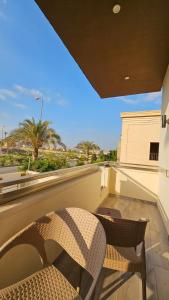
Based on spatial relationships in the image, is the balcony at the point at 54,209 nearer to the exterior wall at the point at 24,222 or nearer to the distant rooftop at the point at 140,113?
the exterior wall at the point at 24,222

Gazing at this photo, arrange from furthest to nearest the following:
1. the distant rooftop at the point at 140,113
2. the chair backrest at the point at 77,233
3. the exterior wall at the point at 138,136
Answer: the exterior wall at the point at 138,136, the distant rooftop at the point at 140,113, the chair backrest at the point at 77,233

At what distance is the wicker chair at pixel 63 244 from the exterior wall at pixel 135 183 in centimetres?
345

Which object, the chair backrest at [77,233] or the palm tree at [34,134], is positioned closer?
the chair backrest at [77,233]

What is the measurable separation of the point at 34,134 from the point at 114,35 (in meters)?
6.81

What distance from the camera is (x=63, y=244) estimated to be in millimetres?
1117

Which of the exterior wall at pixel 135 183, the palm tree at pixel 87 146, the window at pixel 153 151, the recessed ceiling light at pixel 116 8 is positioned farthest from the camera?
the palm tree at pixel 87 146

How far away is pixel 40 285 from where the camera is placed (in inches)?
36.4

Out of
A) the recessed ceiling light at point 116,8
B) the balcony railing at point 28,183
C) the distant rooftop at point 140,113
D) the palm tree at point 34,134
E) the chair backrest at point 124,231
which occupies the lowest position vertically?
the chair backrest at point 124,231

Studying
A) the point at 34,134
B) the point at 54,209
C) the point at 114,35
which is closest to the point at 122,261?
the point at 54,209

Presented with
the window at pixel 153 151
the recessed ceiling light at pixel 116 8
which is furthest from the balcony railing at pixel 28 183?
the window at pixel 153 151

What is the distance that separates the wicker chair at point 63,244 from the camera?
0.86 metres

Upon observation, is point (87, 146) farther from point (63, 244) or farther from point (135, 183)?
point (63, 244)

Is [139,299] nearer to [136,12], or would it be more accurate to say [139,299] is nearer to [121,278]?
[121,278]

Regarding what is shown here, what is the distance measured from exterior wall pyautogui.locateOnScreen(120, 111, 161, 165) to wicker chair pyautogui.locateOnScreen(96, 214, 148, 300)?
25.8 ft
